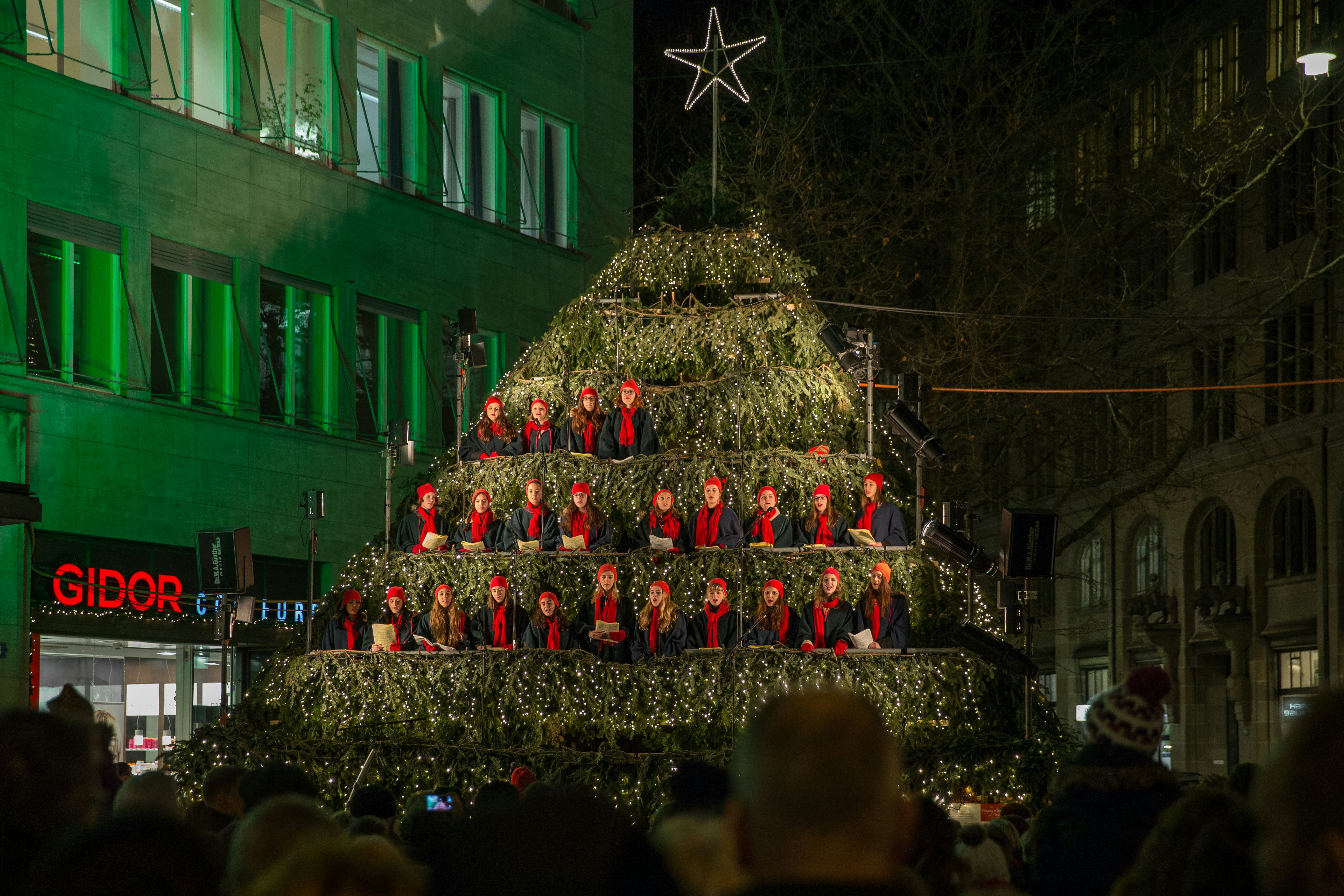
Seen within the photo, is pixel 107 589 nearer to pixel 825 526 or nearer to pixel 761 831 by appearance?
pixel 825 526

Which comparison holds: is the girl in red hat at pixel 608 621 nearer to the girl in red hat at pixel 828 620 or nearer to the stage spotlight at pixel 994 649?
the girl in red hat at pixel 828 620

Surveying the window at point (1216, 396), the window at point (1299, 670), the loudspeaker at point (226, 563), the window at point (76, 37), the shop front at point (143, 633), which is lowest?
the window at point (1299, 670)

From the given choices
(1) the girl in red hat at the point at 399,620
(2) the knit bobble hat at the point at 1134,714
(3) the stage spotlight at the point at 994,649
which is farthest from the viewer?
(1) the girl in red hat at the point at 399,620

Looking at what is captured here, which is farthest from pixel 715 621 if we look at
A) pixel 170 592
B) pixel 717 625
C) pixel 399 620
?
pixel 170 592

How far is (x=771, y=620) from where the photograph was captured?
1497 cm

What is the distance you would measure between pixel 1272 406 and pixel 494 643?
1004 inches

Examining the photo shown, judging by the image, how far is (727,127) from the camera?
27.7m

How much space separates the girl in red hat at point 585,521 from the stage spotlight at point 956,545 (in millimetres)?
3120

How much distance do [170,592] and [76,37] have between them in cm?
773

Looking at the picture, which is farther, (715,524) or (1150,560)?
(1150,560)

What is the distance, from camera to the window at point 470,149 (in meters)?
29.3

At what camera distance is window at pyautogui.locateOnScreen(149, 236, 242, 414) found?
2378 centimetres

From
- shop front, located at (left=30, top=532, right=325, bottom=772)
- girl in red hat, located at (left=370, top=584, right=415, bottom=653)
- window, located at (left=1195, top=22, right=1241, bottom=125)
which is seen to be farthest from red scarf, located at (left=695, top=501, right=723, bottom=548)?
window, located at (left=1195, top=22, right=1241, bottom=125)

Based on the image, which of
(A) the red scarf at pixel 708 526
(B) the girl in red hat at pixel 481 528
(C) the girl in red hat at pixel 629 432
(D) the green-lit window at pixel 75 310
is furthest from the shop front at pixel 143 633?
(A) the red scarf at pixel 708 526
